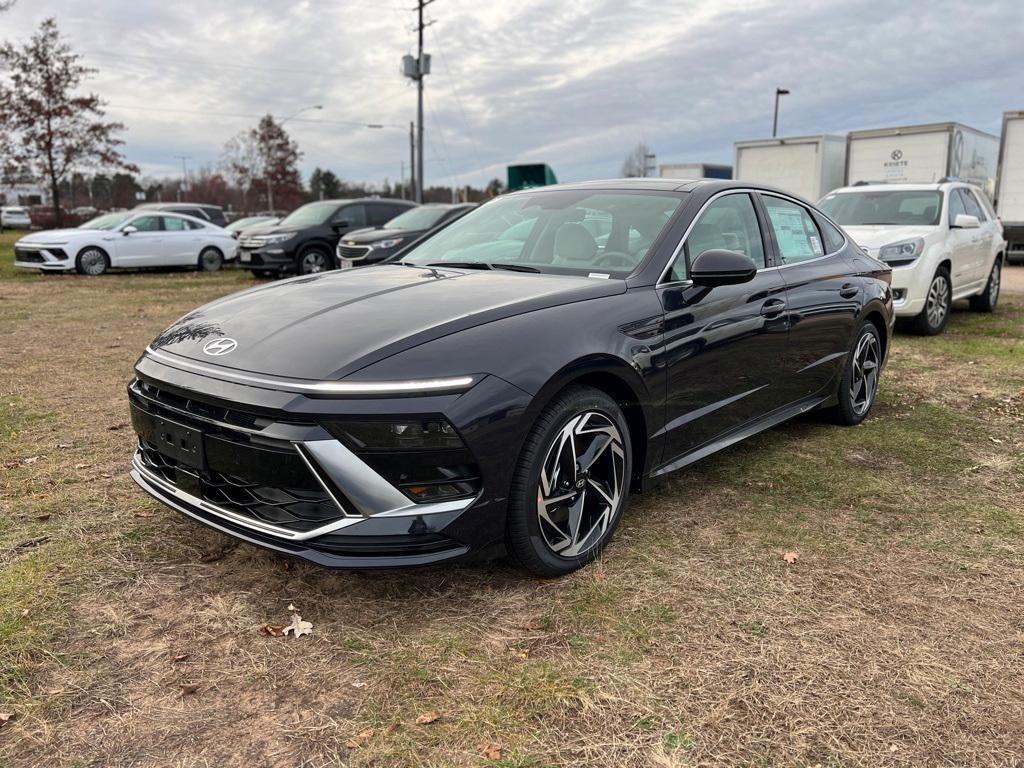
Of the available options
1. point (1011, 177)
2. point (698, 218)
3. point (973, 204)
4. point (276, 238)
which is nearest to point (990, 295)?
point (973, 204)

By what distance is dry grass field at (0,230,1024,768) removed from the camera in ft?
7.18

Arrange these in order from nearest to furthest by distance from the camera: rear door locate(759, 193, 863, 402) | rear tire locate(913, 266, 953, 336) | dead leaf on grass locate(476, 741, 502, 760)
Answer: dead leaf on grass locate(476, 741, 502, 760)
rear door locate(759, 193, 863, 402)
rear tire locate(913, 266, 953, 336)

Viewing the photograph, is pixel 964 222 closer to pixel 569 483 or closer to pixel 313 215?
pixel 569 483

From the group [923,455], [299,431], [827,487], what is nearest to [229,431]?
[299,431]

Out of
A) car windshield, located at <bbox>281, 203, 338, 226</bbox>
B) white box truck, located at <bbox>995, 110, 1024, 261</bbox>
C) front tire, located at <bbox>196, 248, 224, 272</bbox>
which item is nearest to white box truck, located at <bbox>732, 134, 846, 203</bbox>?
white box truck, located at <bbox>995, 110, 1024, 261</bbox>

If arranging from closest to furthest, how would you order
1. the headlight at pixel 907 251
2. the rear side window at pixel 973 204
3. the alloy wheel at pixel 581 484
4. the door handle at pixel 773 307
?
the alloy wheel at pixel 581 484 < the door handle at pixel 773 307 < the headlight at pixel 907 251 < the rear side window at pixel 973 204

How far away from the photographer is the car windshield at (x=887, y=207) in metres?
9.20

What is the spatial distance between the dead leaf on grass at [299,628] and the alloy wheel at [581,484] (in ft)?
2.93

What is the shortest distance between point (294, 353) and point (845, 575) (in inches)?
90.4

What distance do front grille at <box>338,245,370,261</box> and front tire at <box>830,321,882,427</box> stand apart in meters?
8.96

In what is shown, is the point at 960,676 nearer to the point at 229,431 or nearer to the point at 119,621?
the point at 229,431

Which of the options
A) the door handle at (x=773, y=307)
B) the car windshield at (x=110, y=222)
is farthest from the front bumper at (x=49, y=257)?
the door handle at (x=773, y=307)

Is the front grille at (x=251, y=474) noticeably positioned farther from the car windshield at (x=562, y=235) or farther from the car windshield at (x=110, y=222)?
the car windshield at (x=110, y=222)

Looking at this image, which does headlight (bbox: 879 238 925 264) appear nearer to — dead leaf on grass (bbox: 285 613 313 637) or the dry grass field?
the dry grass field
